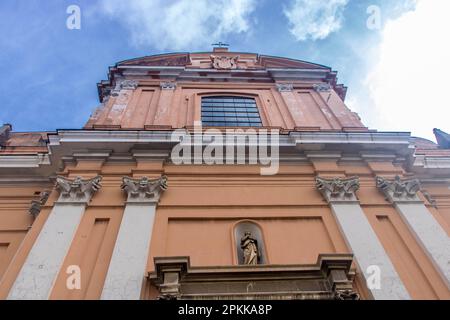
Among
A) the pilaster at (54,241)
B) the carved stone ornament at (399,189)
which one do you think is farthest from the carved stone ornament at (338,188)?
the pilaster at (54,241)

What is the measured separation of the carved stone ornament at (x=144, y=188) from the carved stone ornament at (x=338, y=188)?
349cm

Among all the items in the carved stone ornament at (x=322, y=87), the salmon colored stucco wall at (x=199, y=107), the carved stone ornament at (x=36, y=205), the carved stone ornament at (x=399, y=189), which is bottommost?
the carved stone ornament at (x=399, y=189)

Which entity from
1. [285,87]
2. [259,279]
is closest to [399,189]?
[259,279]

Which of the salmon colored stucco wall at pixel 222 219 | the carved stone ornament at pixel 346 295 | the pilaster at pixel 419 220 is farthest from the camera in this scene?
the pilaster at pixel 419 220

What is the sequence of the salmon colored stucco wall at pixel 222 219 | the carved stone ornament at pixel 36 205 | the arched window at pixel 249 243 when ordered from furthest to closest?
the carved stone ornament at pixel 36 205 < the arched window at pixel 249 243 < the salmon colored stucco wall at pixel 222 219

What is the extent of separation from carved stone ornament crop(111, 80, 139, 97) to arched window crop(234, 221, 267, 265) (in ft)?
24.7

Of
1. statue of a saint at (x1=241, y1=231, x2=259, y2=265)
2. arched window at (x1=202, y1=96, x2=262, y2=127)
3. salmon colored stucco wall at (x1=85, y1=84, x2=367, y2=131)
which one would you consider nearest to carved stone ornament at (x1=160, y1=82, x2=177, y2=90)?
salmon colored stucco wall at (x1=85, y1=84, x2=367, y2=131)

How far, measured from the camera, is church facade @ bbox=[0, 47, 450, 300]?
21.2ft

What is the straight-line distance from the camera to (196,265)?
693cm

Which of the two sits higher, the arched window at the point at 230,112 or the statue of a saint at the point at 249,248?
the arched window at the point at 230,112

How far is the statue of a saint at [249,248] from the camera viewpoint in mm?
7023

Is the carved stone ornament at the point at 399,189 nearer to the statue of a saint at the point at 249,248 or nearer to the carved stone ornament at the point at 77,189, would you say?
the statue of a saint at the point at 249,248

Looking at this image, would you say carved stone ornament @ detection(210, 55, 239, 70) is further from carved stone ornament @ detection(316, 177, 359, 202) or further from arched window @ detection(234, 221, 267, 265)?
arched window @ detection(234, 221, 267, 265)

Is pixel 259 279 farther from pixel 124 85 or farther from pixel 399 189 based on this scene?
pixel 124 85
